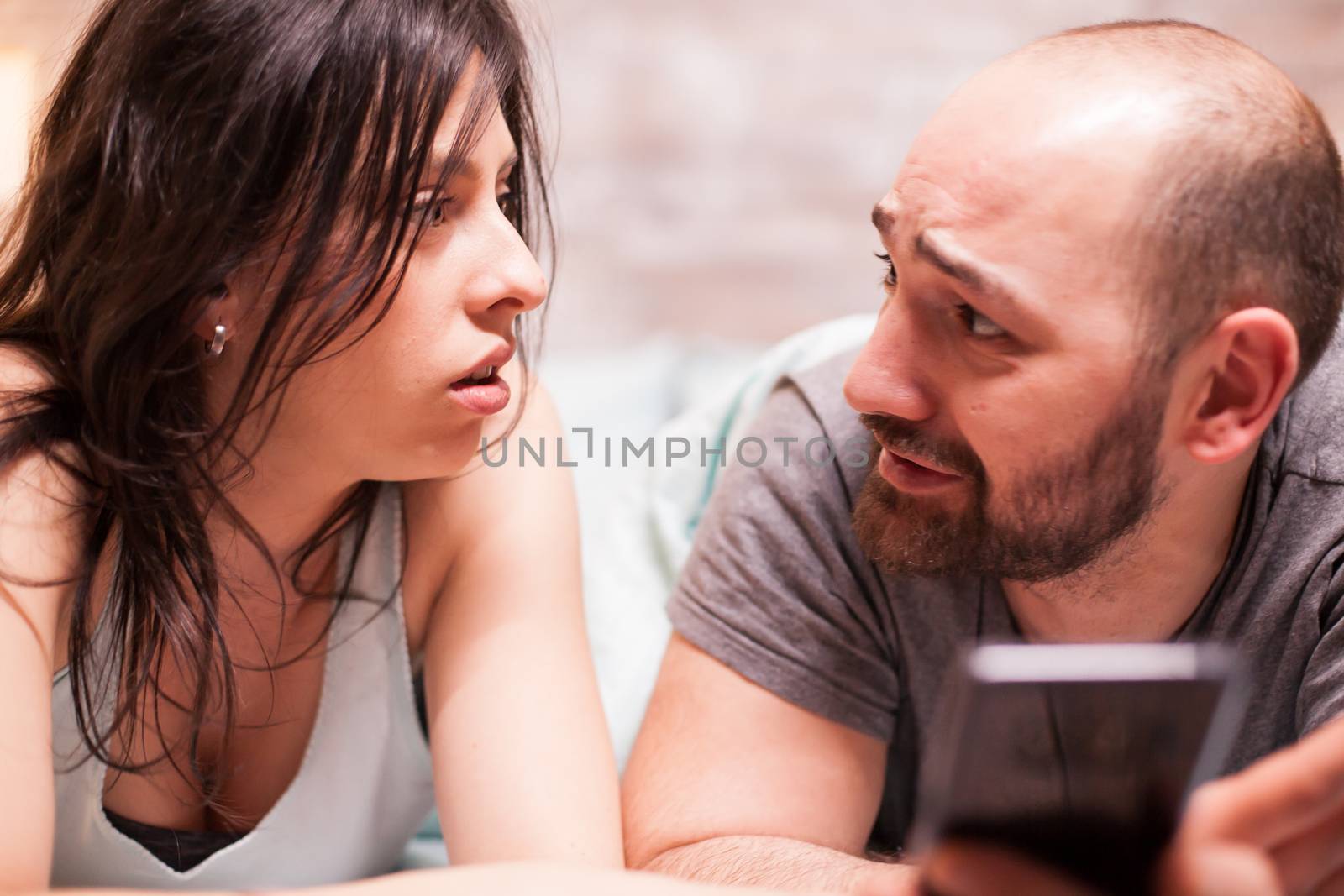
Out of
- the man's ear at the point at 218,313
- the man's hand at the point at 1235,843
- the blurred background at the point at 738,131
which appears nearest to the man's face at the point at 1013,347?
the man's hand at the point at 1235,843

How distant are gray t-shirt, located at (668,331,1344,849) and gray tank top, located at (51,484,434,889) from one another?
0.26 meters

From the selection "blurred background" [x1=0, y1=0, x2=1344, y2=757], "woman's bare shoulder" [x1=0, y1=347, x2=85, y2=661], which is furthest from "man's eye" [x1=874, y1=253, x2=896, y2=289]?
"blurred background" [x1=0, y1=0, x2=1344, y2=757]

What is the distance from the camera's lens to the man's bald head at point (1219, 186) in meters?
0.83

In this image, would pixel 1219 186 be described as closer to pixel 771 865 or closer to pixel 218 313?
pixel 771 865

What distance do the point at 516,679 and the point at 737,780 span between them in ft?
0.65

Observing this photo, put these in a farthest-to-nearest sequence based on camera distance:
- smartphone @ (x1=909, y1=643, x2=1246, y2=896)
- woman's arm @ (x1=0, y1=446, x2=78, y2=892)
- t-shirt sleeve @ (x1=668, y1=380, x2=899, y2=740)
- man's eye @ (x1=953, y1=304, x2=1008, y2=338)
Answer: t-shirt sleeve @ (x1=668, y1=380, x2=899, y2=740), man's eye @ (x1=953, y1=304, x2=1008, y2=338), woman's arm @ (x1=0, y1=446, x2=78, y2=892), smartphone @ (x1=909, y1=643, x2=1246, y2=896)

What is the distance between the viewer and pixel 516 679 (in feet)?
3.27

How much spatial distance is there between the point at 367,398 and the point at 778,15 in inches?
52.7

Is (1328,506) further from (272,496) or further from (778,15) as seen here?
(778,15)

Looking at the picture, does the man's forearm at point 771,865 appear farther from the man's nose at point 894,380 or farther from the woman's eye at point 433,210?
the woman's eye at point 433,210

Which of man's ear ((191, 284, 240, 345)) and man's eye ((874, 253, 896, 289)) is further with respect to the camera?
man's eye ((874, 253, 896, 289))

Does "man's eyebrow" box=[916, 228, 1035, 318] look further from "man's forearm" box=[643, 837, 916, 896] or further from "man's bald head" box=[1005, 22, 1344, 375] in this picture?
"man's forearm" box=[643, 837, 916, 896]

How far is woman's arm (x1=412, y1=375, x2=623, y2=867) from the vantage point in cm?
95

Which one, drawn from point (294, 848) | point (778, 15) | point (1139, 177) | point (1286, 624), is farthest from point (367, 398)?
point (778, 15)
